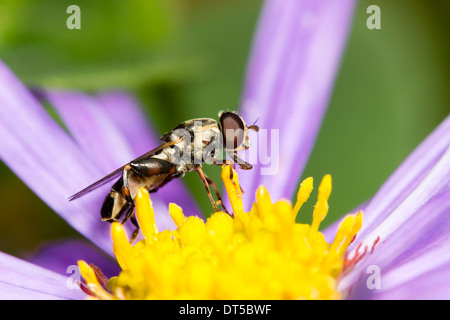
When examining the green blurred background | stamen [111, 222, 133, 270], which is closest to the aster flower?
stamen [111, 222, 133, 270]

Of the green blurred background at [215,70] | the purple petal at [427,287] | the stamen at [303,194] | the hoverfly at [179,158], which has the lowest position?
the purple petal at [427,287]

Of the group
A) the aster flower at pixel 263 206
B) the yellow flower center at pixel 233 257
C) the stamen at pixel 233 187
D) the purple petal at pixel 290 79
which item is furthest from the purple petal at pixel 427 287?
the purple petal at pixel 290 79

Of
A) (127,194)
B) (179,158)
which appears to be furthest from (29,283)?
(179,158)

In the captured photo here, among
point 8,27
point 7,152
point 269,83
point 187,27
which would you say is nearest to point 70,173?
point 7,152

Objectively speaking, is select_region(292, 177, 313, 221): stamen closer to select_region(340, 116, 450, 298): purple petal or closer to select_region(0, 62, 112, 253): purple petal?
select_region(340, 116, 450, 298): purple petal

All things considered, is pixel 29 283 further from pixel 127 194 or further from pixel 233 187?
pixel 233 187

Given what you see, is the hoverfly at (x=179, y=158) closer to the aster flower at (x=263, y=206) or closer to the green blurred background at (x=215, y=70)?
the aster flower at (x=263, y=206)

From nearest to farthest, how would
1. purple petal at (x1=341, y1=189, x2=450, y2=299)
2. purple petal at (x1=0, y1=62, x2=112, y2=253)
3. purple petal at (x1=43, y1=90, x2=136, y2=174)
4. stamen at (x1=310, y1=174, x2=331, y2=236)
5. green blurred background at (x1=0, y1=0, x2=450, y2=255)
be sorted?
1. purple petal at (x1=341, y1=189, x2=450, y2=299)
2. stamen at (x1=310, y1=174, x2=331, y2=236)
3. purple petal at (x1=0, y1=62, x2=112, y2=253)
4. purple petal at (x1=43, y1=90, x2=136, y2=174)
5. green blurred background at (x1=0, y1=0, x2=450, y2=255)
